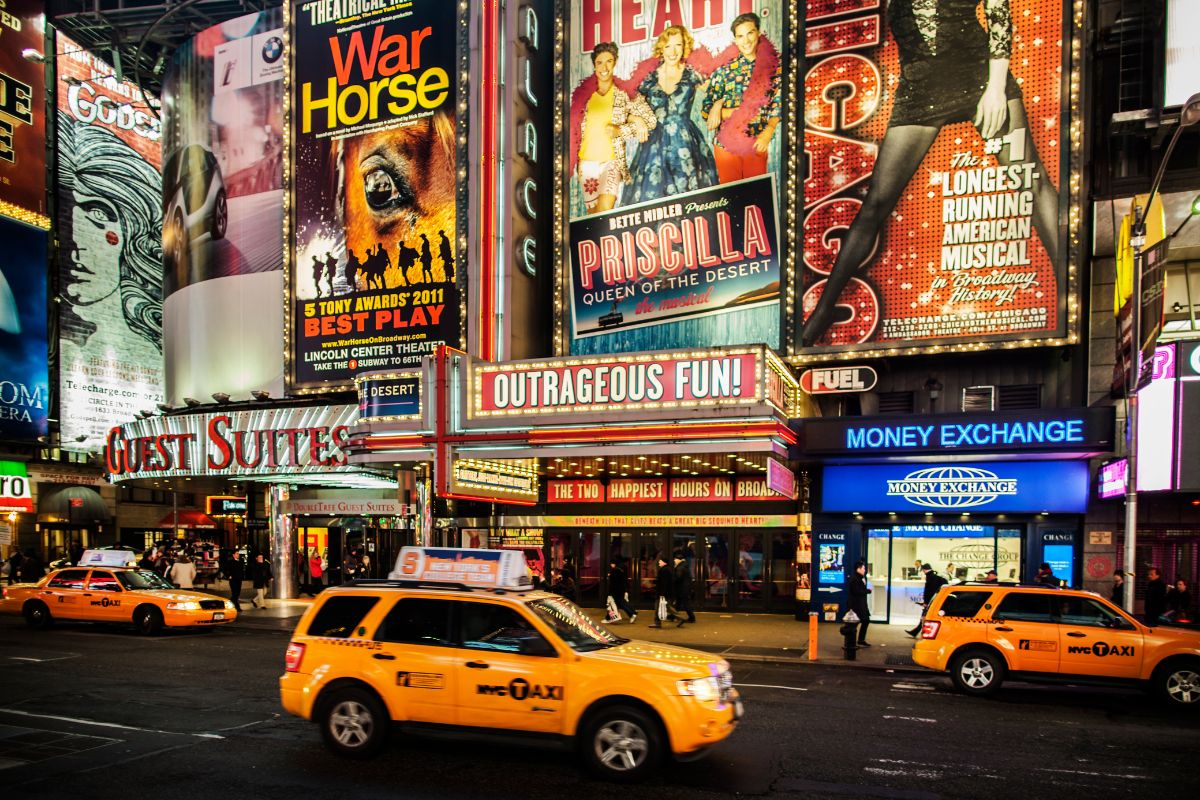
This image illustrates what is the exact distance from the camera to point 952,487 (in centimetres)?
2289

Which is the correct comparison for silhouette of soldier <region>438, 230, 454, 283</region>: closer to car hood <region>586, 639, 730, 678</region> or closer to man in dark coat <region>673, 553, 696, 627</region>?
man in dark coat <region>673, 553, 696, 627</region>

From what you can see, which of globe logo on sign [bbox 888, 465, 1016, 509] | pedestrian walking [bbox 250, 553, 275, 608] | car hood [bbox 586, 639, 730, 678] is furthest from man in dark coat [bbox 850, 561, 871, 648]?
A: pedestrian walking [bbox 250, 553, 275, 608]

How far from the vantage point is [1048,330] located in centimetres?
2156

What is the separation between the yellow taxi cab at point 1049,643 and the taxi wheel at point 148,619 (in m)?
16.7

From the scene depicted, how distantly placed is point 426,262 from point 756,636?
15520mm

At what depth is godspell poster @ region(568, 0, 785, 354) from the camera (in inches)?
973

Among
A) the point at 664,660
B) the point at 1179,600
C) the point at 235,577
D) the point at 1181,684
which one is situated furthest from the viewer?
the point at 235,577

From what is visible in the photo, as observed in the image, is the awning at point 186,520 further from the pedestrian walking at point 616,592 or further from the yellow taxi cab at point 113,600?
the pedestrian walking at point 616,592

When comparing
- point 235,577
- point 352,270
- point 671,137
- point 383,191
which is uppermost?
point 671,137

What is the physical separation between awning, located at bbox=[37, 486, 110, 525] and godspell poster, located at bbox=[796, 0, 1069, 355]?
40.4 m

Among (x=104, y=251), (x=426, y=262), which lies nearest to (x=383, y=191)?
(x=426, y=262)

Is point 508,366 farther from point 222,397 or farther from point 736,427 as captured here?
point 222,397

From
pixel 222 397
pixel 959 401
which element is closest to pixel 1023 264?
pixel 959 401

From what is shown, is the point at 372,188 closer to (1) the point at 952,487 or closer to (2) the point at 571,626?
(1) the point at 952,487
